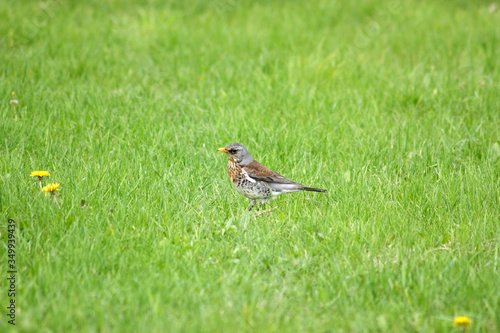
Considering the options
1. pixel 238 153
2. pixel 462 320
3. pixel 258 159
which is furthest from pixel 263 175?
pixel 462 320

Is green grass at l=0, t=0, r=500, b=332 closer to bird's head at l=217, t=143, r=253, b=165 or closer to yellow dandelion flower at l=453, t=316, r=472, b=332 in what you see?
yellow dandelion flower at l=453, t=316, r=472, b=332

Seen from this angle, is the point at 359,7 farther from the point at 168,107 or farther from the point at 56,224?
the point at 56,224

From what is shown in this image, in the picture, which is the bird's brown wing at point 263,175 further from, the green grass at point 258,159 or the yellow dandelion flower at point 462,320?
the yellow dandelion flower at point 462,320

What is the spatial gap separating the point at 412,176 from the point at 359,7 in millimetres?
7168

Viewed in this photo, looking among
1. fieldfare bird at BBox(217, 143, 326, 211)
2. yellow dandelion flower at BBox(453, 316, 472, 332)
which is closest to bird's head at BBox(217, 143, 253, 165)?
fieldfare bird at BBox(217, 143, 326, 211)

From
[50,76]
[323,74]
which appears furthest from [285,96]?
[50,76]

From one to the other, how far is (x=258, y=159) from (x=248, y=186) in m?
1.11

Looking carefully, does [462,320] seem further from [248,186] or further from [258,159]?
[258,159]

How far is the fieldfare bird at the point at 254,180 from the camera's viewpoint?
4.86m

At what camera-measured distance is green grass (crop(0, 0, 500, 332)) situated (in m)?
3.41

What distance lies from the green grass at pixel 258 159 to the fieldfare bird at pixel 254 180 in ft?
0.69

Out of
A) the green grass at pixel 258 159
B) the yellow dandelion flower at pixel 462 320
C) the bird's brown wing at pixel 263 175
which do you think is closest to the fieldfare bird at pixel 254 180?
the bird's brown wing at pixel 263 175

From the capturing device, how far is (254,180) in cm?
491

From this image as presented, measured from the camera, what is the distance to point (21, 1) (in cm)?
1116
